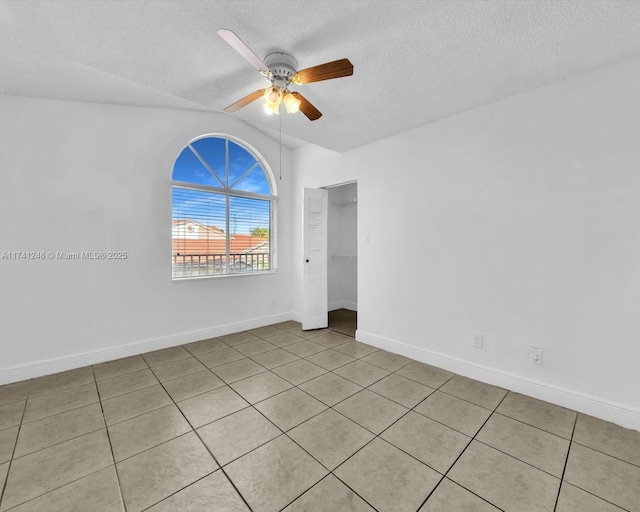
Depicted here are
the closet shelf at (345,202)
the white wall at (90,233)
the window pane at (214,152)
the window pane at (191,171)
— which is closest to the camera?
the white wall at (90,233)

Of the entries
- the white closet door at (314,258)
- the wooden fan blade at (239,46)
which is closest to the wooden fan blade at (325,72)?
the wooden fan blade at (239,46)

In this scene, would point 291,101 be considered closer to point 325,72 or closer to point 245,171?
point 325,72

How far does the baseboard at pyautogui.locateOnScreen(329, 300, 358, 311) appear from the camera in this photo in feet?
18.1

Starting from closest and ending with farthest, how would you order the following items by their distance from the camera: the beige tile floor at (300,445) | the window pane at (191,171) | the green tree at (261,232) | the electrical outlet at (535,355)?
the beige tile floor at (300,445)
the electrical outlet at (535,355)
the window pane at (191,171)
the green tree at (261,232)

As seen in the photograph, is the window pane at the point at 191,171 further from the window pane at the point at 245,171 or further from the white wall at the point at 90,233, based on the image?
the window pane at the point at 245,171

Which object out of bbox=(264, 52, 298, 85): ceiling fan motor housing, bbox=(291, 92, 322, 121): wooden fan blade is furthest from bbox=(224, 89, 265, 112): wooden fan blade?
bbox=(291, 92, 322, 121): wooden fan blade

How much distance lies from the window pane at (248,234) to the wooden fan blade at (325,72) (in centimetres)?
255

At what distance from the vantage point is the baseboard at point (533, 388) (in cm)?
196

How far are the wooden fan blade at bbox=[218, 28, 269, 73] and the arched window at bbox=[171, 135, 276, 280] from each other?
7.50ft

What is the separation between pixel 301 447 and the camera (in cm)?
175

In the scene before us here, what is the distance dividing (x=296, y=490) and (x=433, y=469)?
0.77m

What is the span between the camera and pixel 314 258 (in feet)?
13.8

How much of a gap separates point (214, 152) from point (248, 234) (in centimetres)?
124

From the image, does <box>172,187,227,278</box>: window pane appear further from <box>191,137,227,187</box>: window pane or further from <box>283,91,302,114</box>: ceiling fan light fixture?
<box>283,91,302,114</box>: ceiling fan light fixture
